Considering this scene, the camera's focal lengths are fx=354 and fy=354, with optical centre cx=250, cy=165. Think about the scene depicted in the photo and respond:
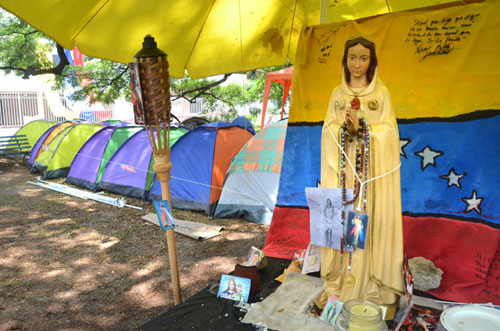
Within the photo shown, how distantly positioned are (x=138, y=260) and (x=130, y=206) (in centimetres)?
209

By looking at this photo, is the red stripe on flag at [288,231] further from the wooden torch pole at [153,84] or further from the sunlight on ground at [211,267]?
the wooden torch pole at [153,84]

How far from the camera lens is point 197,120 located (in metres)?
7.93

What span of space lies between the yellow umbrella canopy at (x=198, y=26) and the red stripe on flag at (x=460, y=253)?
221 centimetres

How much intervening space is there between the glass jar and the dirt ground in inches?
75.0

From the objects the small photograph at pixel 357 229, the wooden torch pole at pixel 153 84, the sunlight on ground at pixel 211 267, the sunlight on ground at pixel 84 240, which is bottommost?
the sunlight on ground at pixel 211 267

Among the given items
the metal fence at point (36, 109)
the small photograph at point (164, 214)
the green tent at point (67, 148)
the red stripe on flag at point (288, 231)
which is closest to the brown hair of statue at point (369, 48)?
the small photograph at point (164, 214)

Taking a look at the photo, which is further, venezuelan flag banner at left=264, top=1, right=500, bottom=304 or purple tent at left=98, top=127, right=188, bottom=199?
purple tent at left=98, top=127, right=188, bottom=199

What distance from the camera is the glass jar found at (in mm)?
1585

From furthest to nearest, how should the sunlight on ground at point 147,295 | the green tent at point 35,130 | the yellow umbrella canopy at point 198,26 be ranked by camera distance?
the green tent at point 35,130 < the sunlight on ground at point 147,295 < the yellow umbrella canopy at point 198,26

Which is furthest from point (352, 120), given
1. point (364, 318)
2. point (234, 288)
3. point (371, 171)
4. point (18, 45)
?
point (18, 45)

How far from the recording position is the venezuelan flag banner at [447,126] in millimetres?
2646

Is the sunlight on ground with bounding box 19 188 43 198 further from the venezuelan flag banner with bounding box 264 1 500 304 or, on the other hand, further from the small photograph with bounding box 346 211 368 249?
the small photograph with bounding box 346 211 368 249

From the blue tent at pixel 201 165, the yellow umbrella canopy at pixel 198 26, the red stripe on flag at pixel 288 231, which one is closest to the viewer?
the yellow umbrella canopy at pixel 198 26

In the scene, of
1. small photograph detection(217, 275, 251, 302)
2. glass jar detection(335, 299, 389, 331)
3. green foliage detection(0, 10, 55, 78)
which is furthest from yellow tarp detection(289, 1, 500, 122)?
green foliage detection(0, 10, 55, 78)
